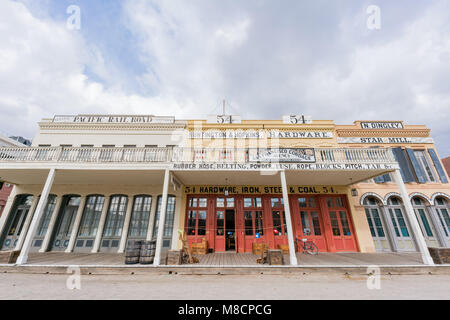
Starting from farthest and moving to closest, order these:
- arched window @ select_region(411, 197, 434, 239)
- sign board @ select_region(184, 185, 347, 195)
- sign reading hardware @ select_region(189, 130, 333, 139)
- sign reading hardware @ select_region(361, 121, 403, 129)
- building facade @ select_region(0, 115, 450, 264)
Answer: sign reading hardware @ select_region(361, 121, 403, 129) < sign reading hardware @ select_region(189, 130, 333, 139) < sign board @ select_region(184, 185, 347, 195) < arched window @ select_region(411, 197, 434, 239) < building facade @ select_region(0, 115, 450, 264)

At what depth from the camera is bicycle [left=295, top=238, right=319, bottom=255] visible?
9205 millimetres

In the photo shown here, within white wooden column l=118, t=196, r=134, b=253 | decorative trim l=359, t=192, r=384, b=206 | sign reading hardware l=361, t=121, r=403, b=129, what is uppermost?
sign reading hardware l=361, t=121, r=403, b=129

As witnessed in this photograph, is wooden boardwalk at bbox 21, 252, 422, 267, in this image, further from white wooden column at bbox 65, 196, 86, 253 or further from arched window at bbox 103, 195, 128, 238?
arched window at bbox 103, 195, 128, 238

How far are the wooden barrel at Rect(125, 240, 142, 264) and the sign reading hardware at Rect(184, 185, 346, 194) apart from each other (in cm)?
424

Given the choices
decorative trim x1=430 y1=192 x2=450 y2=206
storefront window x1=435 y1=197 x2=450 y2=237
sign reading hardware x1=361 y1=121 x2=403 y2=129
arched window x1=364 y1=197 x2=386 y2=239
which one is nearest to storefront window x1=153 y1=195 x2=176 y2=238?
arched window x1=364 y1=197 x2=386 y2=239

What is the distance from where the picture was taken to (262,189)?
1059cm

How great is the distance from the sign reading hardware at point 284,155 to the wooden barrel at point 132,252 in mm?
5900

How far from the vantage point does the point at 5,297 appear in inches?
157

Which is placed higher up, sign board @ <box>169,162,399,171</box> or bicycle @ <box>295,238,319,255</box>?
sign board @ <box>169,162,399,171</box>

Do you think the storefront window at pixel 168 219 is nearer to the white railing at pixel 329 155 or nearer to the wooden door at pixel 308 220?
the white railing at pixel 329 155

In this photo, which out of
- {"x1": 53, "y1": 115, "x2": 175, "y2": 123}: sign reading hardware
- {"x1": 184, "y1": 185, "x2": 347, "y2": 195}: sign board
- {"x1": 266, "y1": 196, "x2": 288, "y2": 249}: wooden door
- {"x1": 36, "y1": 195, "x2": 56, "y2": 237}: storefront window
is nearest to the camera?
{"x1": 266, "y1": 196, "x2": 288, "y2": 249}: wooden door

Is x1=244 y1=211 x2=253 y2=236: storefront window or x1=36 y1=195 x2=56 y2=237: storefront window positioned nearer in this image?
x1=244 y1=211 x2=253 y2=236: storefront window
